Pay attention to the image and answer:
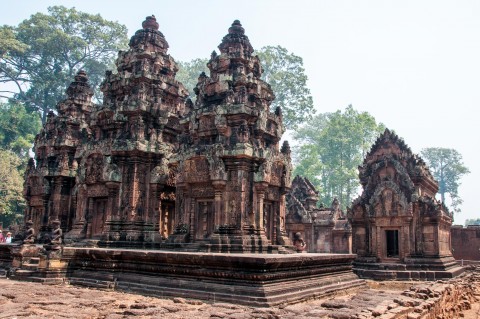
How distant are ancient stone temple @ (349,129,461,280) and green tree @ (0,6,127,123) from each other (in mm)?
34280

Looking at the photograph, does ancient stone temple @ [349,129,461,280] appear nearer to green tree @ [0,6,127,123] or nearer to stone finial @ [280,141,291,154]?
stone finial @ [280,141,291,154]

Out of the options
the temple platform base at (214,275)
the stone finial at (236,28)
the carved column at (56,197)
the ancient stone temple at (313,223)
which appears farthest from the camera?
the ancient stone temple at (313,223)

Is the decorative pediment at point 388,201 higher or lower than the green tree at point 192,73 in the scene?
lower

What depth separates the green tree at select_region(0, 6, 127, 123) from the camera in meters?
40.3

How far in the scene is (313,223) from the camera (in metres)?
24.6

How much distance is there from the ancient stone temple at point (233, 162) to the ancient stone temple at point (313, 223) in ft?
36.6

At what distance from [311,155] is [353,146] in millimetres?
4652

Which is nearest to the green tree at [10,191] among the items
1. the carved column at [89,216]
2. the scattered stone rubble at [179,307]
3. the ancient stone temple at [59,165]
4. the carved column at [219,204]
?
the ancient stone temple at [59,165]

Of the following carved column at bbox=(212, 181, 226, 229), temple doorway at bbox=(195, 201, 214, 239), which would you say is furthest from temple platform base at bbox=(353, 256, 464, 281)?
carved column at bbox=(212, 181, 226, 229)

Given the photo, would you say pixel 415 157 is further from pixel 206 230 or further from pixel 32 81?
pixel 32 81

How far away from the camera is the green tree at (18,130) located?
37.9m

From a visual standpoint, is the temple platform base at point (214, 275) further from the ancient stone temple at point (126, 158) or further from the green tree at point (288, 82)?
the green tree at point (288, 82)

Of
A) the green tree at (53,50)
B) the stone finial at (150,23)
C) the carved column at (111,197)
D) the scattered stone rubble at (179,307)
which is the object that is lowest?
the scattered stone rubble at (179,307)

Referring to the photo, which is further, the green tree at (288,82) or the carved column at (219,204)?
the green tree at (288,82)
